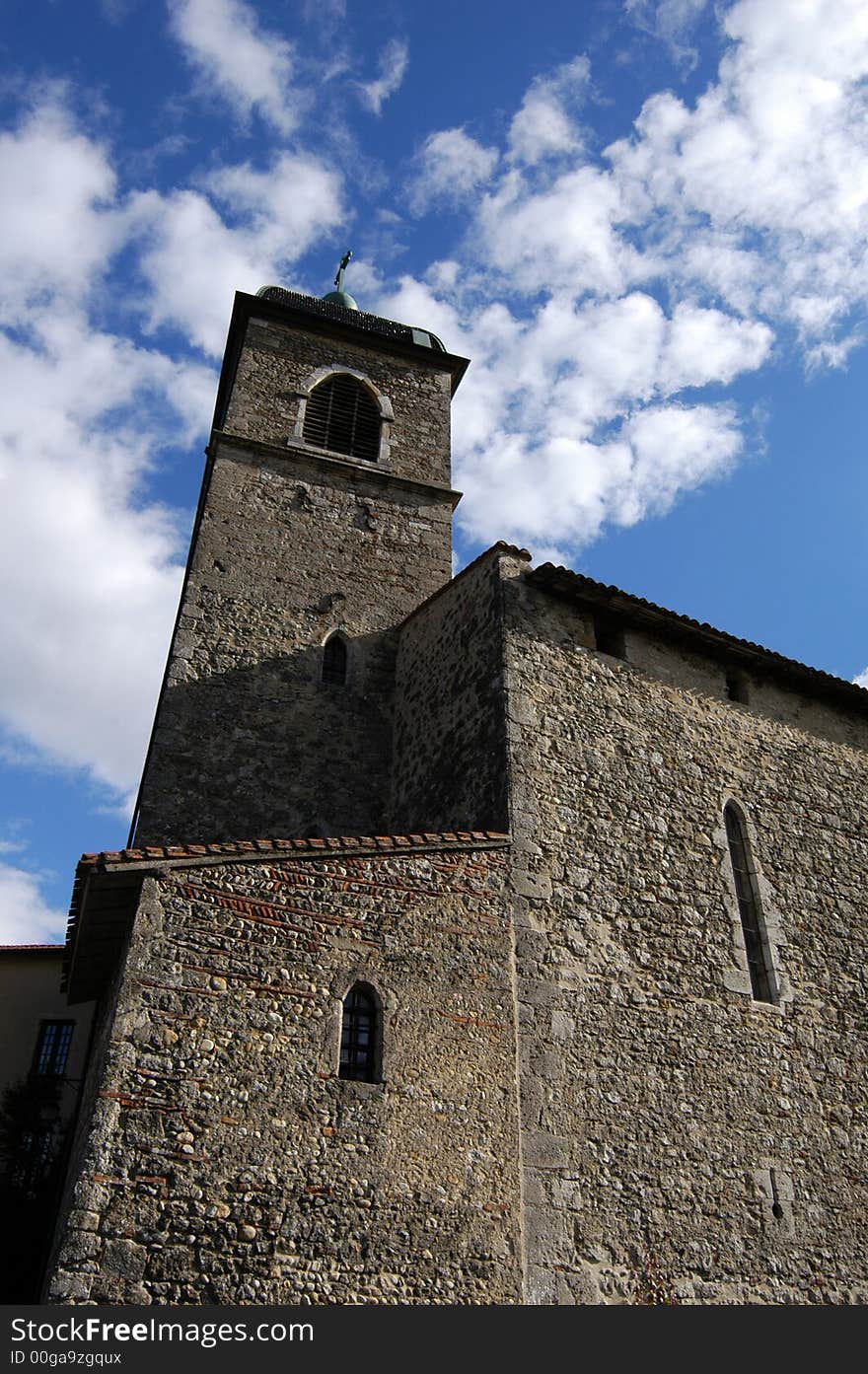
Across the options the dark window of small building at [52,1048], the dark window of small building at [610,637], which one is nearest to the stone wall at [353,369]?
the dark window of small building at [610,637]

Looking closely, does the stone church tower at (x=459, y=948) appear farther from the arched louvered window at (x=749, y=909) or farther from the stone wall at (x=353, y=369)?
the stone wall at (x=353, y=369)

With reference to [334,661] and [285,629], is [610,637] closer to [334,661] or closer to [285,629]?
[334,661]

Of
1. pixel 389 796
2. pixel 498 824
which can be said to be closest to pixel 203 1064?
pixel 498 824

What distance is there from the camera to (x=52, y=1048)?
43.0 ft

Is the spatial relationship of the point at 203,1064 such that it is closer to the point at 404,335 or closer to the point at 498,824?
the point at 498,824

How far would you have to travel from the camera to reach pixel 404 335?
62.2 ft

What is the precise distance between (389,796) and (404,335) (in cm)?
976

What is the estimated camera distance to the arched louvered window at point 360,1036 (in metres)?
8.20

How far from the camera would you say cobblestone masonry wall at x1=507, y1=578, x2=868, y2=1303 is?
884 centimetres

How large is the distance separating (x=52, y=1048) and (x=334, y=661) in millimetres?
6278

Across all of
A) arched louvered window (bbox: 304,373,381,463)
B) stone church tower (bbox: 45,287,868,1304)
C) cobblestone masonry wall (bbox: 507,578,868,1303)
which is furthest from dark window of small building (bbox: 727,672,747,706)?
arched louvered window (bbox: 304,373,381,463)

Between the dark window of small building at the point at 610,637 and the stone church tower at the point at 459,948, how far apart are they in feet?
0.14

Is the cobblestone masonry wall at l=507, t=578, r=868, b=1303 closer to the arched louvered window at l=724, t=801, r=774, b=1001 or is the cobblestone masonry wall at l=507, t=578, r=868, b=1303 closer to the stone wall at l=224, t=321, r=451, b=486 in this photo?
the arched louvered window at l=724, t=801, r=774, b=1001

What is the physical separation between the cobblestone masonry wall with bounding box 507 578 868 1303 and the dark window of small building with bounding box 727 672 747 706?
0.26 m
